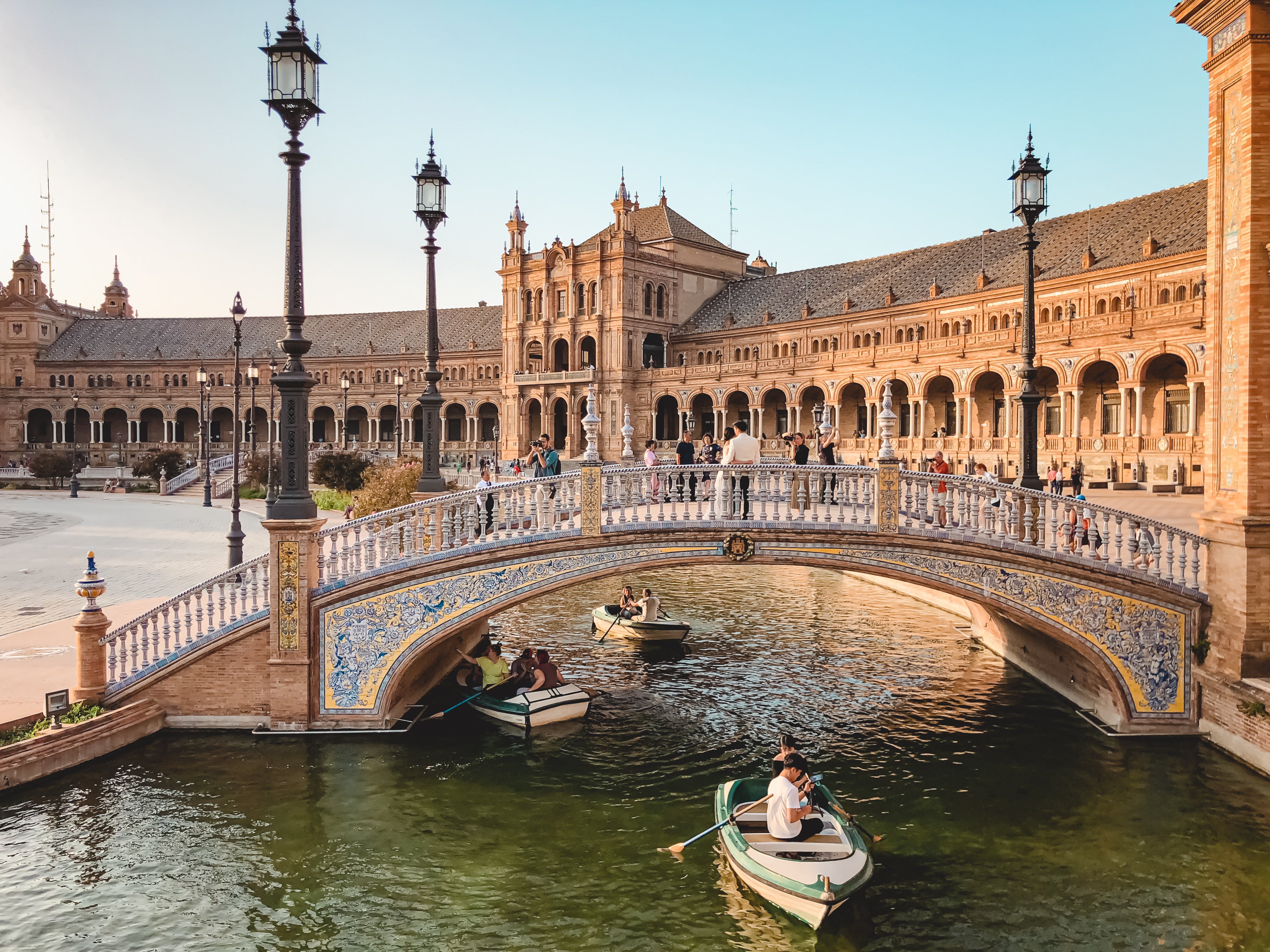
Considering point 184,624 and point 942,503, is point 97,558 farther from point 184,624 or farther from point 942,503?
point 942,503

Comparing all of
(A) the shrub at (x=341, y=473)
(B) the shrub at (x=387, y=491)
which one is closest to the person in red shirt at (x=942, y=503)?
(B) the shrub at (x=387, y=491)

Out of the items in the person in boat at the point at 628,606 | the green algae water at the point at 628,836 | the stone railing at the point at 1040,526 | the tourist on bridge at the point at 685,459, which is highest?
the tourist on bridge at the point at 685,459

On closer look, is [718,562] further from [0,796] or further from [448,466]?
[448,466]

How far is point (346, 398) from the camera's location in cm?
6788

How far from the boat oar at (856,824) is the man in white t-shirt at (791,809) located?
325 millimetres

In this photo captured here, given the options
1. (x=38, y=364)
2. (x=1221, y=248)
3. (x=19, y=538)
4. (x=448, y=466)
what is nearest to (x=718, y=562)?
(x=1221, y=248)

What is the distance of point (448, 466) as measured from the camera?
65.6m

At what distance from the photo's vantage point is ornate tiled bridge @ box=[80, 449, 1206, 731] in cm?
1262

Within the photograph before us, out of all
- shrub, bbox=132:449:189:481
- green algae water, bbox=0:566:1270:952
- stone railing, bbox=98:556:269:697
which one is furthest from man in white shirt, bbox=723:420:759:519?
shrub, bbox=132:449:189:481

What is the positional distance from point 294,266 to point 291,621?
4906 millimetres

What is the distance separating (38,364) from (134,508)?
2453 inches

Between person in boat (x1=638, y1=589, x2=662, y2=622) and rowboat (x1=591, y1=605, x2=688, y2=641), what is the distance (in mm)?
121

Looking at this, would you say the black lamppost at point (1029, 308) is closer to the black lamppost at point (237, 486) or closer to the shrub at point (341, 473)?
the black lamppost at point (237, 486)

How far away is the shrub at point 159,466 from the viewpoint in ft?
183
